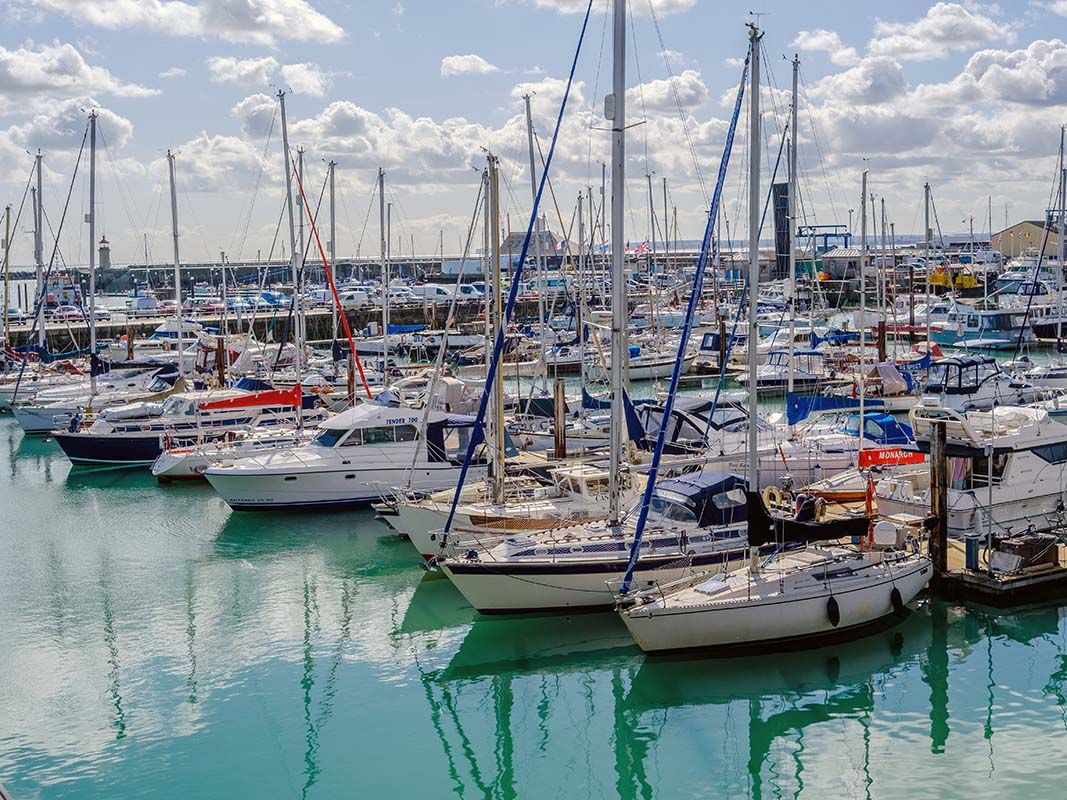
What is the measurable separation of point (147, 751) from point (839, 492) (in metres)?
15.5

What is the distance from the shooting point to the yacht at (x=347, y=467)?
3228 centimetres

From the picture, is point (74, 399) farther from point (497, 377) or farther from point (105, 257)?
point (105, 257)

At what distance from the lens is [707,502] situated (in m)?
23.0

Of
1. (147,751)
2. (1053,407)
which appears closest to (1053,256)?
(1053,407)

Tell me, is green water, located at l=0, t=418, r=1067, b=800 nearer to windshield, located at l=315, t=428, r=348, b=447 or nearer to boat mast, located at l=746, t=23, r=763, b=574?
boat mast, located at l=746, t=23, r=763, b=574

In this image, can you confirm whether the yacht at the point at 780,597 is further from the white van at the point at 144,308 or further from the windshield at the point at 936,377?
the white van at the point at 144,308

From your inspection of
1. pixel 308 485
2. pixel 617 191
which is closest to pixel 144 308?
pixel 308 485

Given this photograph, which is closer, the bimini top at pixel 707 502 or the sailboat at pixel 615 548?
the sailboat at pixel 615 548

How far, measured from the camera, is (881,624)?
2183 cm

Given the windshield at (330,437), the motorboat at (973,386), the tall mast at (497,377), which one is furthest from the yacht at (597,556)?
the motorboat at (973,386)

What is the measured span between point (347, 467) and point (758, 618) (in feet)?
50.0

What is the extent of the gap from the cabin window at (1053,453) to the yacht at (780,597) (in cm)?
500

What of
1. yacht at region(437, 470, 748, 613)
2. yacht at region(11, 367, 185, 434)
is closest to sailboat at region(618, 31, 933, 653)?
yacht at region(437, 470, 748, 613)

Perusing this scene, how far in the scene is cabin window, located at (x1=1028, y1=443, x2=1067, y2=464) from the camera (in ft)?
82.6
